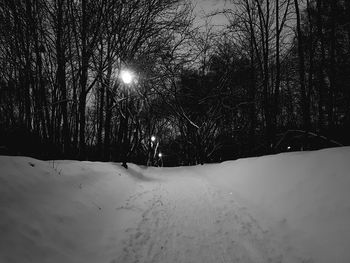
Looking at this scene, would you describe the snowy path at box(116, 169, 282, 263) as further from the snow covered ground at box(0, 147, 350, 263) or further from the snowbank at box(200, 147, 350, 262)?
the snowbank at box(200, 147, 350, 262)

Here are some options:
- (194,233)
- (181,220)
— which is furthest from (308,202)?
(181,220)

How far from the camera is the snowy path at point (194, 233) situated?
3996 mm

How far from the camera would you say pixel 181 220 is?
5.68 metres

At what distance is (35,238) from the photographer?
3578 millimetres

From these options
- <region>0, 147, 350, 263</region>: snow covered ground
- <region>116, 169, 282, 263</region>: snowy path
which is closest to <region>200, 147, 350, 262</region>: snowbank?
<region>0, 147, 350, 263</region>: snow covered ground

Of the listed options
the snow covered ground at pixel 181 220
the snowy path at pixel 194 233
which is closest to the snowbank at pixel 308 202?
the snow covered ground at pixel 181 220

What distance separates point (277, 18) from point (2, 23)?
1370cm

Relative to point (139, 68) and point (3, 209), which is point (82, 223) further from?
point (139, 68)

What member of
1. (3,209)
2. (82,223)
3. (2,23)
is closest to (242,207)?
(82,223)

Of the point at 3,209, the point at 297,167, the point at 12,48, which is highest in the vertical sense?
the point at 12,48

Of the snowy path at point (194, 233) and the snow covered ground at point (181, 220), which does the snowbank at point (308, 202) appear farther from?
the snowy path at point (194, 233)

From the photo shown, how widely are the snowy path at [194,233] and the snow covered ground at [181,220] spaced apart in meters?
0.02

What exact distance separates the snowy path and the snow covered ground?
0.06ft

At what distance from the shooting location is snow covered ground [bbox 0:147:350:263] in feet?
11.7
